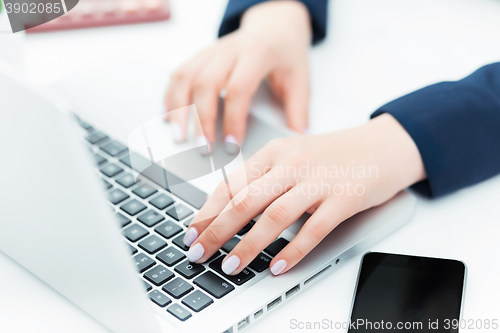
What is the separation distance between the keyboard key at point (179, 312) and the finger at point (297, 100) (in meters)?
0.26

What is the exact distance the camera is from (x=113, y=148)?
513mm

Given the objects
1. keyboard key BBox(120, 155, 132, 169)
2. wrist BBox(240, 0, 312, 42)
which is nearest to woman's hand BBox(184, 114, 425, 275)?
keyboard key BBox(120, 155, 132, 169)

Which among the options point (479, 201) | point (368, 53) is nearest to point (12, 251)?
point (479, 201)

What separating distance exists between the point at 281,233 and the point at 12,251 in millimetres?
206

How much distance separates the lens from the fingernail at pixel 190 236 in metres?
0.40

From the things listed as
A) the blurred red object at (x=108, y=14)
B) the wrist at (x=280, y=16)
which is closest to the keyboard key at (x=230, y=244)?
the wrist at (x=280, y=16)

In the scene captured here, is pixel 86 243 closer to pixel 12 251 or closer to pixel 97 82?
pixel 12 251

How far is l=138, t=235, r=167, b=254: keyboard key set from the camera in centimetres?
40

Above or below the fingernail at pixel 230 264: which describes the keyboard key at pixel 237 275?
below

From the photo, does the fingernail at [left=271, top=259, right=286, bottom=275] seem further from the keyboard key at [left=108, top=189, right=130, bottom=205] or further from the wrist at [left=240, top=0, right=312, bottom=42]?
the wrist at [left=240, top=0, right=312, bottom=42]

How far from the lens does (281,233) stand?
42cm

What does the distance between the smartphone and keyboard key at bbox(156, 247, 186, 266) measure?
13cm

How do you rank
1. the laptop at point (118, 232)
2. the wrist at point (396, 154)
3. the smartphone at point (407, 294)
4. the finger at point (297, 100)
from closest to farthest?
the laptop at point (118, 232), the smartphone at point (407, 294), the wrist at point (396, 154), the finger at point (297, 100)

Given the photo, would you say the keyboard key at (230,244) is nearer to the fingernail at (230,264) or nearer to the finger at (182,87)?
the fingernail at (230,264)
